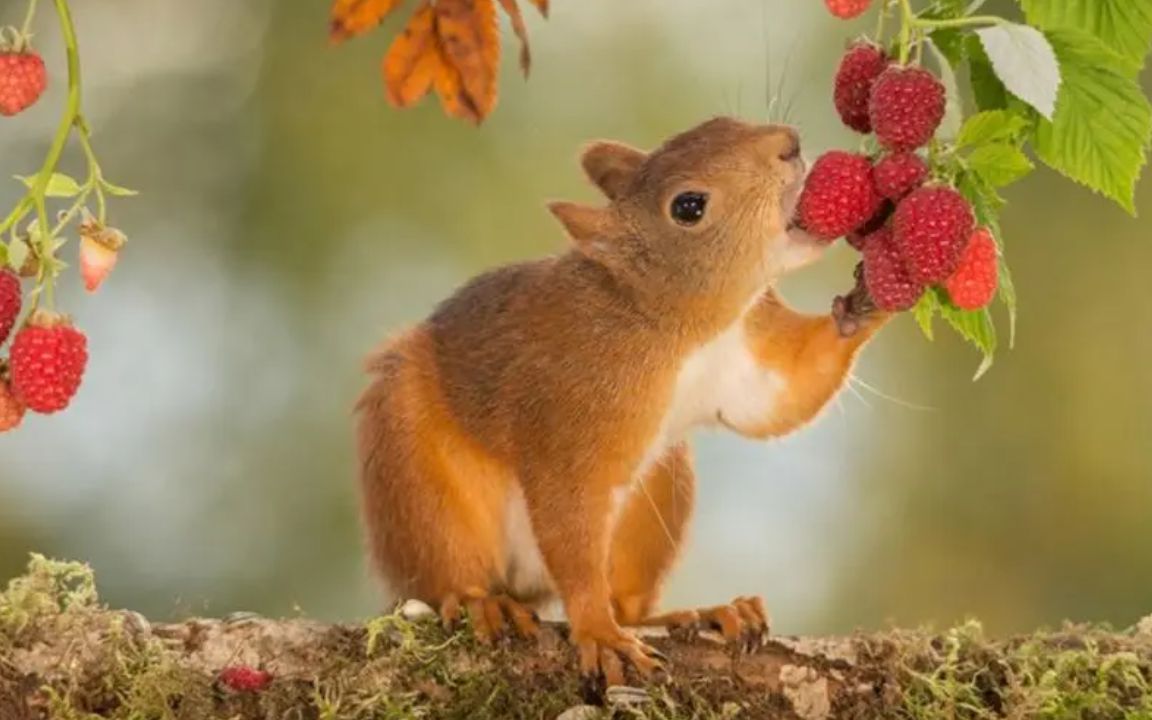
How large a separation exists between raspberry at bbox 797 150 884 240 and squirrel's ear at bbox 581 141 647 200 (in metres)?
0.35

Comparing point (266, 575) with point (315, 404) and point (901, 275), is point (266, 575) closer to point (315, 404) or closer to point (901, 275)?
point (315, 404)

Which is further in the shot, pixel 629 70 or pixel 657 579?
pixel 629 70

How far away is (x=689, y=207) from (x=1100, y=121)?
18.6 inches

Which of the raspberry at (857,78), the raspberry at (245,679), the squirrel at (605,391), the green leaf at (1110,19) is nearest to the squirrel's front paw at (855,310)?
the squirrel at (605,391)

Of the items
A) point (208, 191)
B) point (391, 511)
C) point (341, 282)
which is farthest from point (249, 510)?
point (391, 511)

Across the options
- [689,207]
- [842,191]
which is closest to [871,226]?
[842,191]

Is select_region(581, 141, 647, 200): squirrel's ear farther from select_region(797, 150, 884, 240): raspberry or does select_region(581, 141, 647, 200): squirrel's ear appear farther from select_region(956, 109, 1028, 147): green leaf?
select_region(956, 109, 1028, 147): green leaf

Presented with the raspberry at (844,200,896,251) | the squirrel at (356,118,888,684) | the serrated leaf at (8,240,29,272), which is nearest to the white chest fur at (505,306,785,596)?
the squirrel at (356,118,888,684)

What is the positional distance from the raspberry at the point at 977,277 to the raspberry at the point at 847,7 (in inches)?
8.6

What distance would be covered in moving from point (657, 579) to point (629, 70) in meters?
1.54

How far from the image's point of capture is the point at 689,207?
89.4 inches

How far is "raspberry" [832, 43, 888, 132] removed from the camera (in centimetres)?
200

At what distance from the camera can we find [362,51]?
4.33 meters

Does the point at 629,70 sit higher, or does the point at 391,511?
the point at 629,70
